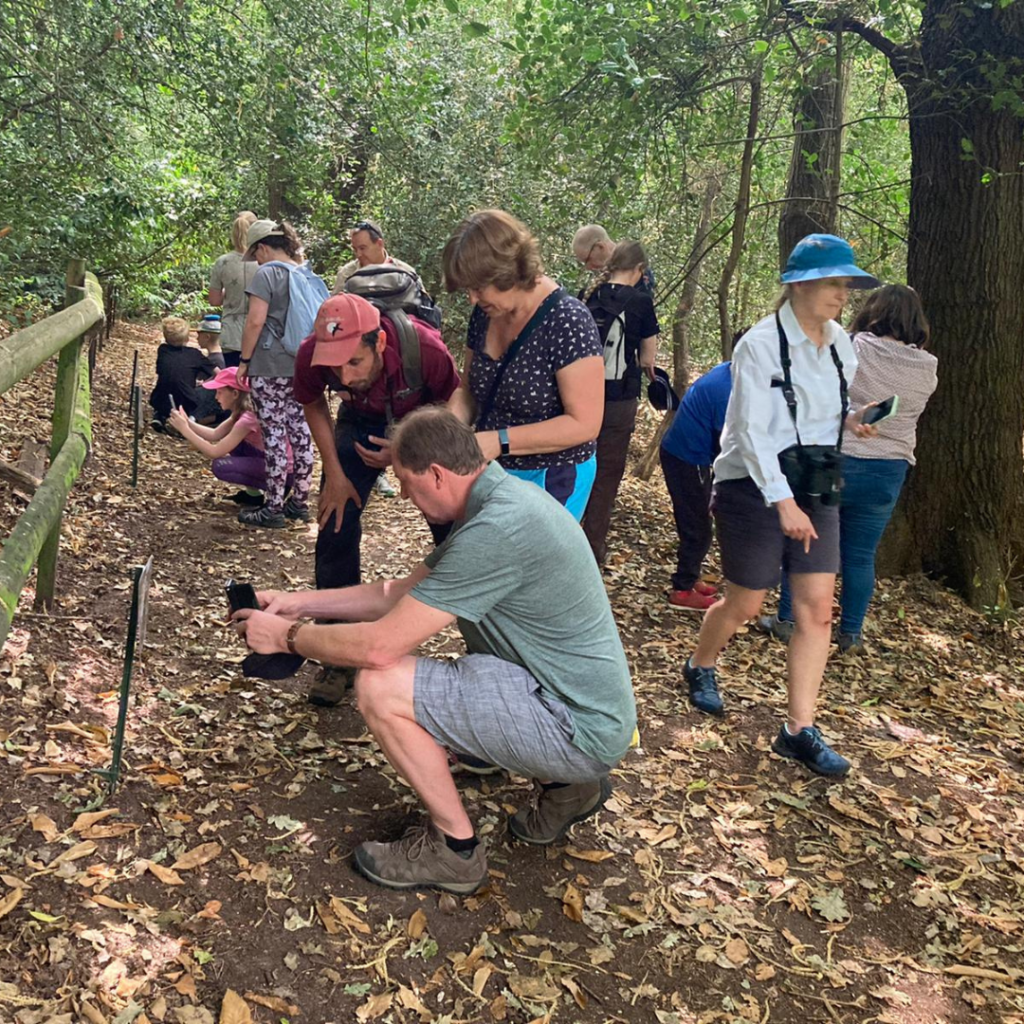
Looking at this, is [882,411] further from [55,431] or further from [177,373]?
[177,373]

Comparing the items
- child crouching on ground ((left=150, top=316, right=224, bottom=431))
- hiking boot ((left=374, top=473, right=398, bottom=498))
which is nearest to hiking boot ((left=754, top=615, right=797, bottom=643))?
hiking boot ((left=374, top=473, right=398, bottom=498))

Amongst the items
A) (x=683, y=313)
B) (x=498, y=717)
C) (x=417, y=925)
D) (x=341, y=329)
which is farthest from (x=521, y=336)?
(x=683, y=313)

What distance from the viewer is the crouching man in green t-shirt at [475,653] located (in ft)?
8.05

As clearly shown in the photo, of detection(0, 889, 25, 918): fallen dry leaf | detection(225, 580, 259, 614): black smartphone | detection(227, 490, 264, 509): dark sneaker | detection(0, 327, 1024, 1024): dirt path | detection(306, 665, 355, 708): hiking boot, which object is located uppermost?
detection(225, 580, 259, 614): black smartphone

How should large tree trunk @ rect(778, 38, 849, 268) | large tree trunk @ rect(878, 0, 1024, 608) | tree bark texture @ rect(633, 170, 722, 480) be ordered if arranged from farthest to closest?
tree bark texture @ rect(633, 170, 722, 480) → large tree trunk @ rect(778, 38, 849, 268) → large tree trunk @ rect(878, 0, 1024, 608)

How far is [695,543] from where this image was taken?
17.0ft

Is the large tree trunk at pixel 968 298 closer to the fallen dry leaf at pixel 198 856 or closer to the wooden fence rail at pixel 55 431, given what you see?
the fallen dry leaf at pixel 198 856

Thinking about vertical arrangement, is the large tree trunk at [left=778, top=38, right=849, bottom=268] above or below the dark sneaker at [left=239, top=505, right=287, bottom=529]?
above

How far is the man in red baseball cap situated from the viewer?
3.20 m

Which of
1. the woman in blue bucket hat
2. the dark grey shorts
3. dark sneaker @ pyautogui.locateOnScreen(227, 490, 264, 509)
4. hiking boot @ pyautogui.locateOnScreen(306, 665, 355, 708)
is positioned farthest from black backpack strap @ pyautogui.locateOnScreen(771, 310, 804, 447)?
dark sneaker @ pyautogui.locateOnScreen(227, 490, 264, 509)

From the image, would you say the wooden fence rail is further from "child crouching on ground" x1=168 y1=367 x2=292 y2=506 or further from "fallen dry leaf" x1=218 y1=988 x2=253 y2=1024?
"child crouching on ground" x1=168 y1=367 x2=292 y2=506

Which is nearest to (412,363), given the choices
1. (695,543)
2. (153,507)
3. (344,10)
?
(695,543)

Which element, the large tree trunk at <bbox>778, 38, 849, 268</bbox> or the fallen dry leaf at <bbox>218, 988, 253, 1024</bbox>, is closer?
the fallen dry leaf at <bbox>218, 988, 253, 1024</bbox>

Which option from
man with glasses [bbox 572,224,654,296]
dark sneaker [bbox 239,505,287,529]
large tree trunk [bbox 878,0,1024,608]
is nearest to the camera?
large tree trunk [bbox 878,0,1024,608]
